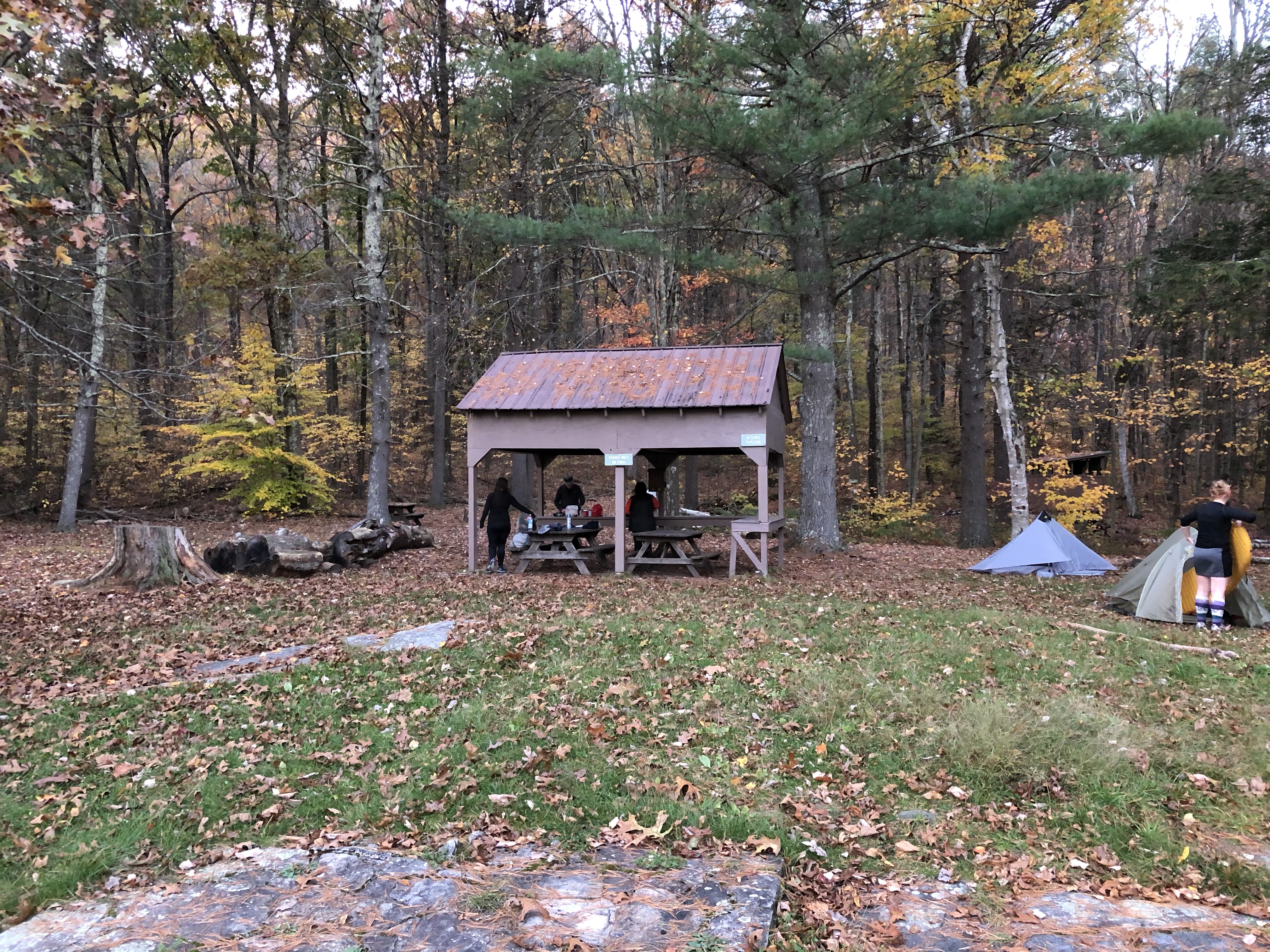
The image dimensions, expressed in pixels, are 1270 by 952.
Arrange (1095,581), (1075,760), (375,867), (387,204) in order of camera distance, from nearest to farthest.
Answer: (375,867) → (1075,760) → (1095,581) → (387,204)

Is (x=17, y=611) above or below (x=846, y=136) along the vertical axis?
below

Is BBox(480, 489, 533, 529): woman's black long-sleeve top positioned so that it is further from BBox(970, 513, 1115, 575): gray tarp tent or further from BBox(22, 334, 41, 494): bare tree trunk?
BBox(22, 334, 41, 494): bare tree trunk

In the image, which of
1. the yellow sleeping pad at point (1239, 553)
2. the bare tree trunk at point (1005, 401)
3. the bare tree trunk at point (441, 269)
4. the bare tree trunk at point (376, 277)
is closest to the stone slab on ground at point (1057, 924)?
the yellow sleeping pad at point (1239, 553)

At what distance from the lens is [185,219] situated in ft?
78.1

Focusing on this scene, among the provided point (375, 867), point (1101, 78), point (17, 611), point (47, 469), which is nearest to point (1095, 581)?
point (375, 867)

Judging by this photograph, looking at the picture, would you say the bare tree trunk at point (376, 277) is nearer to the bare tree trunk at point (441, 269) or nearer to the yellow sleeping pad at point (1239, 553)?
the bare tree trunk at point (441, 269)

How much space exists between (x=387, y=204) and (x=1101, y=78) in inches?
674

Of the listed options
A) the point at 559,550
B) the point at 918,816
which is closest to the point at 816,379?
the point at 559,550

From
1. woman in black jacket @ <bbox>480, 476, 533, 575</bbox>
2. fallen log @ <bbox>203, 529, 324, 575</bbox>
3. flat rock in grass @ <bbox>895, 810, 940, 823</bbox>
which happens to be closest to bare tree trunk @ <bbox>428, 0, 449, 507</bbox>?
woman in black jacket @ <bbox>480, 476, 533, 575</bbox>

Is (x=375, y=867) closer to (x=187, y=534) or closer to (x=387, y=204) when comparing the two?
(x=187, y=534)

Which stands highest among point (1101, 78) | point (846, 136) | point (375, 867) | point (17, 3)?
point (1101, 78)

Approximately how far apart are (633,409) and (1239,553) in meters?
7.54

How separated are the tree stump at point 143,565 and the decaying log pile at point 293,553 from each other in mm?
841

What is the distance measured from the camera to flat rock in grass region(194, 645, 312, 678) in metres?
6.77
